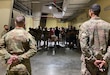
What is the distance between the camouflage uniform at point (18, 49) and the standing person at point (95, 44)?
74 cm

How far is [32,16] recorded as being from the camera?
65.2 feet

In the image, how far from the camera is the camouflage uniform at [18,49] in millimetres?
3020

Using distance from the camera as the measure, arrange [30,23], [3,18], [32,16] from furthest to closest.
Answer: [30,23] < [32,16] < [3,18]

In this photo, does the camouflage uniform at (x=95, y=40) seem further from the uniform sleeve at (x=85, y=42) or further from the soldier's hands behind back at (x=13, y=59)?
the soldier's hands behind back at (x=13, y=59)

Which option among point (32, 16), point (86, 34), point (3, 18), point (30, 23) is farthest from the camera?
point (30, 23)

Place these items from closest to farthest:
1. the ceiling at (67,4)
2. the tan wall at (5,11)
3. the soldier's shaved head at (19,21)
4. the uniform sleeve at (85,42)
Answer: the uniform sleeve at (85,42) < the soldier's shaved head at (19,21) < the tan wall at (5,11) < the ceiling at (67,4)

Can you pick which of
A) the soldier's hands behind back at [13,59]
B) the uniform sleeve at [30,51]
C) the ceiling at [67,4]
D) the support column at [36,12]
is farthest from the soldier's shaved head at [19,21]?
the support column at [36,12]

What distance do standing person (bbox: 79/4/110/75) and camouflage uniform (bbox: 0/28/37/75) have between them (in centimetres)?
74

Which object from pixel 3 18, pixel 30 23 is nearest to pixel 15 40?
pixel 3 18

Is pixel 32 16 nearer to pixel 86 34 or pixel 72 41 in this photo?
pixel 72 41

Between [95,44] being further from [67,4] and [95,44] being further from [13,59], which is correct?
[67,4]

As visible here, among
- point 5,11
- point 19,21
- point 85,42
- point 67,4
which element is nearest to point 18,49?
point 19,21

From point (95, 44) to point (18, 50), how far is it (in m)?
1.08

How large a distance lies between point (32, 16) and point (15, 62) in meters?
17.1
